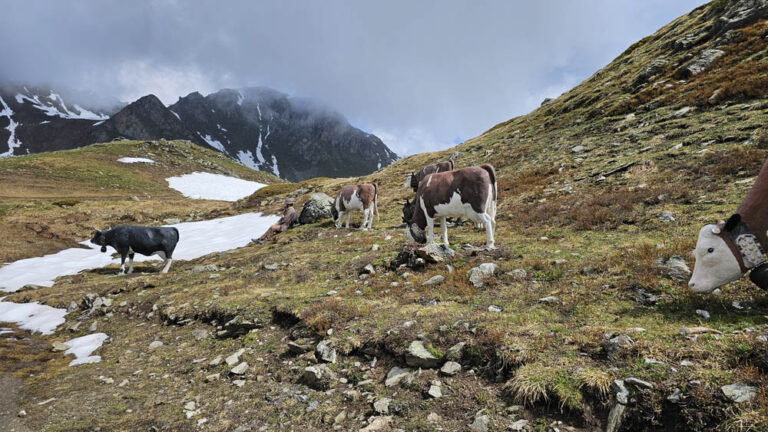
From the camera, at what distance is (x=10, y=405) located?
5945 millimetres

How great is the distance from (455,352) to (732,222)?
4.48m

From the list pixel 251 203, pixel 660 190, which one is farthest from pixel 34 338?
pixel 251 203

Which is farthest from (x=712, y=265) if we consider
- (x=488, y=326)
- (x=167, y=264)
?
(x=167, y=264)

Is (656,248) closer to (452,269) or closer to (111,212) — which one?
(452,269)

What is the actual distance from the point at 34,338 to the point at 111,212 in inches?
1412

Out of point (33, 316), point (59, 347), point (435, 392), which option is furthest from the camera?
point (33, 316)

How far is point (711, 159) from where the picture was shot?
453 inches

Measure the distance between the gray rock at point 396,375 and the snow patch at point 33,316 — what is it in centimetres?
1246

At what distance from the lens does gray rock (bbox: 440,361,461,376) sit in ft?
14.9

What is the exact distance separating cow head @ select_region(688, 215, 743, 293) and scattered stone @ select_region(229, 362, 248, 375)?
772cm

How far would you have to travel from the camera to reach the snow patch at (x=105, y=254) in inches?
666

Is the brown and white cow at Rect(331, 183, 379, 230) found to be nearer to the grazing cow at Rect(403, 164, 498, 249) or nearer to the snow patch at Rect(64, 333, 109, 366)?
the grazing cow at Rect(403, 164, 498, 249)

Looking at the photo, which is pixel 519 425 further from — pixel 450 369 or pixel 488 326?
pixel 488 326

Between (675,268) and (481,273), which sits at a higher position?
(675,268)
